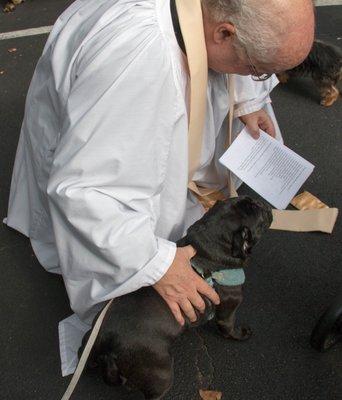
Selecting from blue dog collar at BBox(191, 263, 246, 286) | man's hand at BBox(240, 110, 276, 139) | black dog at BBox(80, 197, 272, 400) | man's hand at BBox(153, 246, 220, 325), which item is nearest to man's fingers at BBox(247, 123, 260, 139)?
man's hand at BBox(240, 110, 276, 139)

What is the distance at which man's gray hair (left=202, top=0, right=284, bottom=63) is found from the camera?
5.36 feet

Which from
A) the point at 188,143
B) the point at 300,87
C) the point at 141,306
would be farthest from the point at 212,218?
the point at 300,87

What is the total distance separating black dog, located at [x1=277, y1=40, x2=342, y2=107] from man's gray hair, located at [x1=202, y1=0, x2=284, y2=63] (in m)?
2.13

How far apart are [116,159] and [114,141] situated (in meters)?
0.07

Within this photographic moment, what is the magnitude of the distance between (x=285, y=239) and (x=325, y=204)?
0.44 metres

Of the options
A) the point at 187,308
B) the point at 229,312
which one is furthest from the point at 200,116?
the point at 229,312

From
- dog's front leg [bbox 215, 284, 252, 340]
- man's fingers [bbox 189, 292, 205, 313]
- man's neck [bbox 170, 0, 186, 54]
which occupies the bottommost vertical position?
dog's front leg [bbox 215, 284, 252, 340]

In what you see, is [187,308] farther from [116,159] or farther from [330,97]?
[330,97]

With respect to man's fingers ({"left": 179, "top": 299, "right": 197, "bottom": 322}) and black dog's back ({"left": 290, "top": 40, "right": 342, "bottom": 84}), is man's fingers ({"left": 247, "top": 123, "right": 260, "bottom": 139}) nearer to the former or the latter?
man's fingers ({"left": 179, "top": 299, "right": 197, "bottom": 322})

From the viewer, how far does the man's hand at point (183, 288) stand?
188 cm

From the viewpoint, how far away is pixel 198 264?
2.02 metres

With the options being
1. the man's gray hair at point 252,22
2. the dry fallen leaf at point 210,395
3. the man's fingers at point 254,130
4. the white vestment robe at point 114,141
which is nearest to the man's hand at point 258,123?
the man's fingers at point 254,130

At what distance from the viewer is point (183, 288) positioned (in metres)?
1.90

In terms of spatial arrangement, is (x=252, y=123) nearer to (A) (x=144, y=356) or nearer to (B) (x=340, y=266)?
(B) (x=340, y=266)
